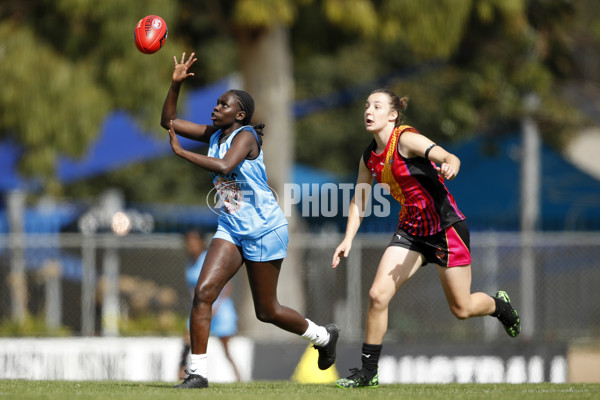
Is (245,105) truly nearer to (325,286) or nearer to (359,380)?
(359,380)

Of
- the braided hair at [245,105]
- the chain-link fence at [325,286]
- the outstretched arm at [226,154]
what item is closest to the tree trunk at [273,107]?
the chain-link fence at [325,286]

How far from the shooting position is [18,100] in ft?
44.4

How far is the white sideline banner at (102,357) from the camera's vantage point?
39.8 feet

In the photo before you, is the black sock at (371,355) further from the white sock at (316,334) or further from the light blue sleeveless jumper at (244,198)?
the light blue sleeveless jumper at (244,198)

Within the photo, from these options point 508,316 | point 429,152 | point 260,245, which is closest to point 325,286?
point 508,316

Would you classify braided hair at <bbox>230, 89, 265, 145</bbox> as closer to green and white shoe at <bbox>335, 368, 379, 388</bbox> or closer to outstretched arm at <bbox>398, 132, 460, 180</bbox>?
outstretched arm at <bbox>398, 132, 460, 180</bbox>

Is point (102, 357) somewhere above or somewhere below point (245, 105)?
below

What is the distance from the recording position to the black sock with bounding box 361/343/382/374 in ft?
22.7

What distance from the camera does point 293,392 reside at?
6.68 m

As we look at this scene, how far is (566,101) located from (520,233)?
8.00m

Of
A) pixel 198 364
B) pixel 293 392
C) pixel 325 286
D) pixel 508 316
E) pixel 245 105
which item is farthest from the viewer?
pixel 325 286

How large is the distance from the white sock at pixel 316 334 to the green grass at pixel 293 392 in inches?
13.8

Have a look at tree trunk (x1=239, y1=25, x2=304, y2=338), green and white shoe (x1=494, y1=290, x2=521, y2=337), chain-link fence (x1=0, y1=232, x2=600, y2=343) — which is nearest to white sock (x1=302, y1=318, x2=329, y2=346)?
green and white shoe (x1=494, y1=290, x2=521, y2=337)

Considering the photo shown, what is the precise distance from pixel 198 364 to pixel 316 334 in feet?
3.41
